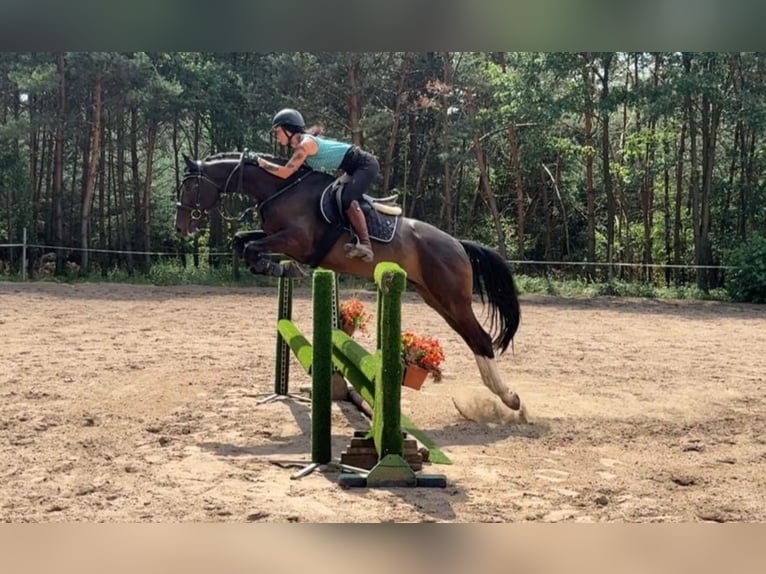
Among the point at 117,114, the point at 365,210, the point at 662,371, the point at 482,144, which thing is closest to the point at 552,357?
the point at 662,371

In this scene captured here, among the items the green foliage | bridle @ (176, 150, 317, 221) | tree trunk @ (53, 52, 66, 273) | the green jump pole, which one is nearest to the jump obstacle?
the green jump pole

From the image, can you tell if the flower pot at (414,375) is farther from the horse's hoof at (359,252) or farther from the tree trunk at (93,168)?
the tree trunk at (93,168)

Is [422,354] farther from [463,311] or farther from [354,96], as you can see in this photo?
[354,96]

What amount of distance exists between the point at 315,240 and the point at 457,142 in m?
15.7

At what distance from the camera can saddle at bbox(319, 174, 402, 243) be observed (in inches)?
207

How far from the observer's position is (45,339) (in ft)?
28.9

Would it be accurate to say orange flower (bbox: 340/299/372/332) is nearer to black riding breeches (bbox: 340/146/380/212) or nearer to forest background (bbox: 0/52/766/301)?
black riding breeches (bbox: 340/146/380/212)

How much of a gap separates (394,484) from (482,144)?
20.0 m

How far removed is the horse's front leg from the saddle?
0.28 m

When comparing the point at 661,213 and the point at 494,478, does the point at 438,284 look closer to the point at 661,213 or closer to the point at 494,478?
the point at 494,478

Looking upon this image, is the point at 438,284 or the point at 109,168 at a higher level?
the point at 109,168

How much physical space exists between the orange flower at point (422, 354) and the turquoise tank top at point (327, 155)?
1.27 metres
